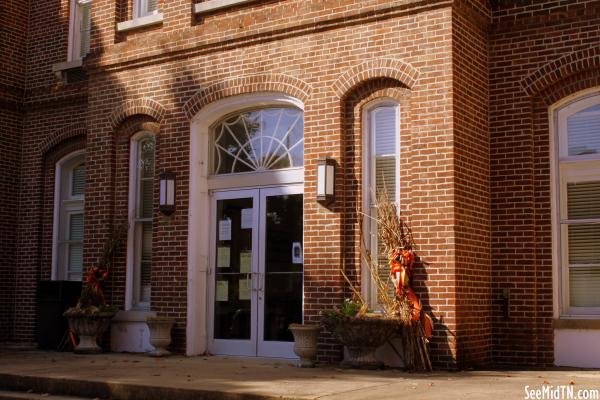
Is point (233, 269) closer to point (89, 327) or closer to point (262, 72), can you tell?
point (89, 327)

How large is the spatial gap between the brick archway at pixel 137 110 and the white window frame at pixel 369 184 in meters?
3.42

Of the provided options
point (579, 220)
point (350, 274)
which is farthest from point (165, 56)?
point (579, 220)

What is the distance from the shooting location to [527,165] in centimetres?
1123

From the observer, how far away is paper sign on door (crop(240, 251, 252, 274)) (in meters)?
12.5

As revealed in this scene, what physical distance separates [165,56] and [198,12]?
0.82 meters

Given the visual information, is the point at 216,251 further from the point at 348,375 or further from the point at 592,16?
Answer: the point at 592,16

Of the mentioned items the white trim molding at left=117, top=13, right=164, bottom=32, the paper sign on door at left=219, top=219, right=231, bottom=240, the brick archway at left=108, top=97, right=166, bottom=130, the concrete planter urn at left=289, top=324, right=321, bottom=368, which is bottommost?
the concrete planter urn at left=289, top=324, right=321, bottom=368

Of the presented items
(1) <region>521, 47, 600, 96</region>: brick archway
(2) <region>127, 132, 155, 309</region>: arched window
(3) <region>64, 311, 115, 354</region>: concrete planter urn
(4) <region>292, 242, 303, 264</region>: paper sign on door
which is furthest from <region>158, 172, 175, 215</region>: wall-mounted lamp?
(1) <region>521, 47, 600, 96</region>: brick archway

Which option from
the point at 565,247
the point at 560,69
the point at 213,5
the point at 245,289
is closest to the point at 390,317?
the point at 565,247

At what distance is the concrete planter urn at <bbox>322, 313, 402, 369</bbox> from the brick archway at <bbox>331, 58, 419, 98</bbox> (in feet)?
9.56

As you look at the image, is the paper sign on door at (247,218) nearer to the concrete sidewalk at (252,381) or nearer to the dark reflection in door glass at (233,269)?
the dark reflection in door glass at (233,269)

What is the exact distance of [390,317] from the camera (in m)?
10.4

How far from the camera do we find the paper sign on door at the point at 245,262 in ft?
40.9

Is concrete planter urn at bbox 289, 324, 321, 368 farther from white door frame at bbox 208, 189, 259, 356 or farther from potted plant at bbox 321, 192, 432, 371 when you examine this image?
white door frame at bbox 208, 189, 259, 356
